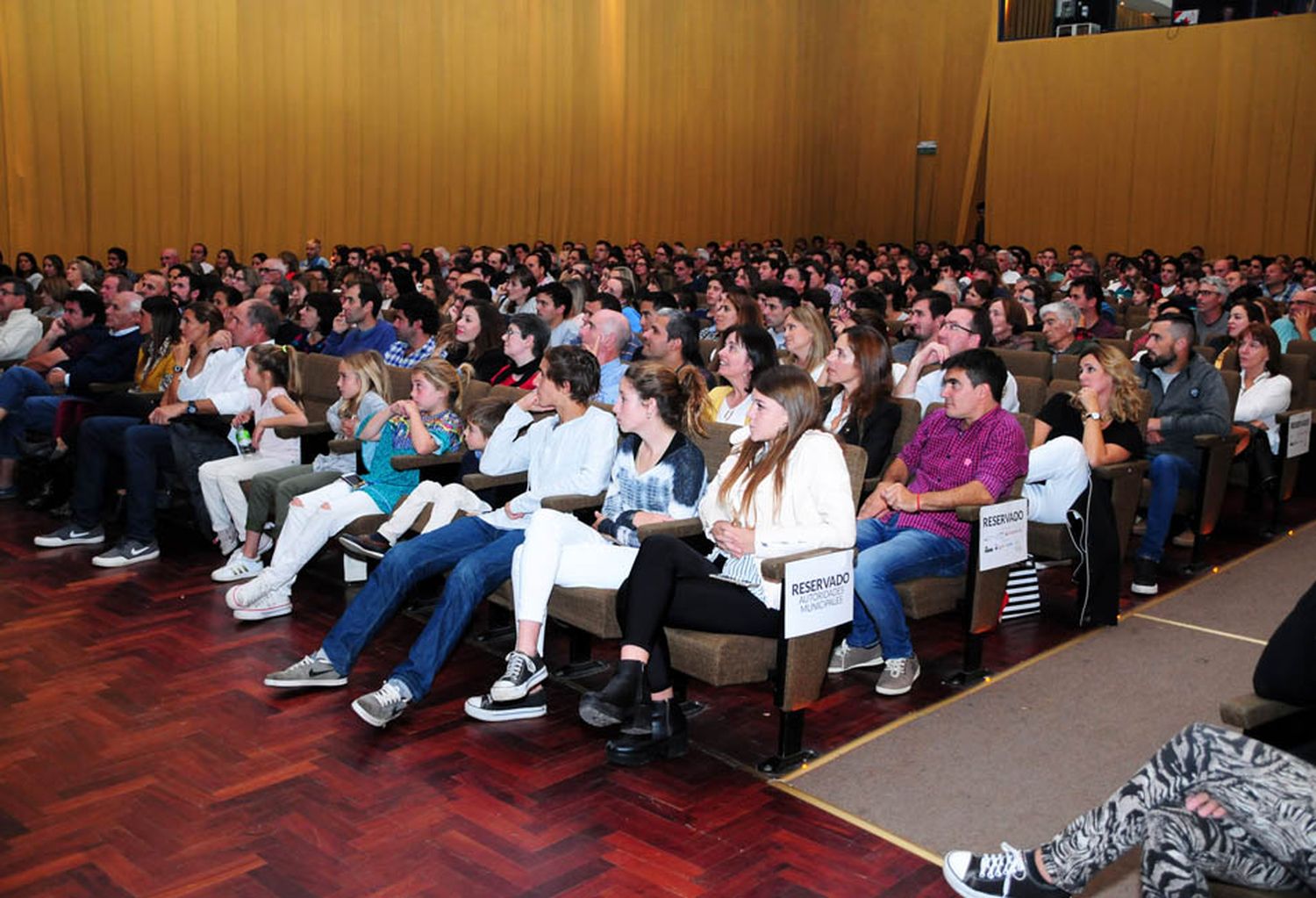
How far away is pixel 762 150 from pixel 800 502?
1792cm

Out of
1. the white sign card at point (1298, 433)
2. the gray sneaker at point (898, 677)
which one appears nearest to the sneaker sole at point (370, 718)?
the gray sneaker at point (898, 677)

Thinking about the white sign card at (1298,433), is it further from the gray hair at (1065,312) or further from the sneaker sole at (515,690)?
the sneaker sole at (515,690)

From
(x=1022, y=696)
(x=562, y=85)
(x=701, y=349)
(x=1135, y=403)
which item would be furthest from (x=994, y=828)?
(x=562, y=85)

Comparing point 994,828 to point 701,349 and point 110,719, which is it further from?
point 701,349

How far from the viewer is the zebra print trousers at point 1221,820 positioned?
2121 mm

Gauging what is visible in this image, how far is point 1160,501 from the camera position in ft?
16.7

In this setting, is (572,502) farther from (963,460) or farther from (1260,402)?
(1260,402)

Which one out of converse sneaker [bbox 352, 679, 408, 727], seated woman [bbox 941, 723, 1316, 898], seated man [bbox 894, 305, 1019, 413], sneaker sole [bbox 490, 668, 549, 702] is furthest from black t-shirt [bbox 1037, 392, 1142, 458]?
converse sneaker [bbox 352, 679, 408, 727]

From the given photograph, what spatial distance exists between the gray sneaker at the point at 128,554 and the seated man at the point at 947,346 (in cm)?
337

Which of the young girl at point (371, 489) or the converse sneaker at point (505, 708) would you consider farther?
the young girl at point (371, 489)

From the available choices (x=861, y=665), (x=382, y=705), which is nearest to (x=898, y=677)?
(x=861, y=665)

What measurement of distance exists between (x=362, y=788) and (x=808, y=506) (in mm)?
1442

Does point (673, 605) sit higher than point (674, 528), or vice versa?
point (674, 528)

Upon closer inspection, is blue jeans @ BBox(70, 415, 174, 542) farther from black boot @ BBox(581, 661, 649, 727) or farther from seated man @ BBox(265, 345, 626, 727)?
black boot @ BBox(581, 661, 649, 727)
